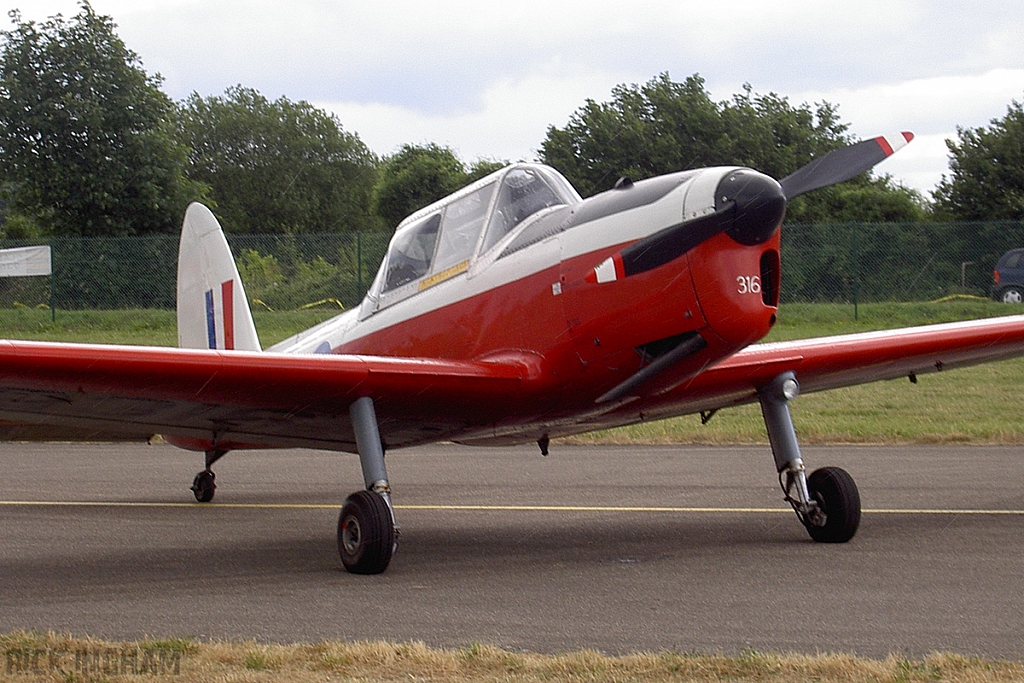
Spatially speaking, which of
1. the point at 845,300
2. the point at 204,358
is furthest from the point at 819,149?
the point at 204,358

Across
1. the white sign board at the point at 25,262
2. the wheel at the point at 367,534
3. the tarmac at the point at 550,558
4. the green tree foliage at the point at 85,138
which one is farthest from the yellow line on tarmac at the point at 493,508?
the green tree foliage at the point at 85,138

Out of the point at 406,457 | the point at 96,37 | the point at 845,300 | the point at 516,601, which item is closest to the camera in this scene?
the point at 516,601

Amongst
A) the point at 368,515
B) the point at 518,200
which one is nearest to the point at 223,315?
the point at 518,200

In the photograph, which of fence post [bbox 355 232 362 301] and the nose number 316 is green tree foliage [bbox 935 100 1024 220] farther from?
the nose number 316

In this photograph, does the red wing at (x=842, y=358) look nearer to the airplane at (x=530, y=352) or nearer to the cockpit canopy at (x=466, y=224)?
Result: the airplane at (x=530, y=352)

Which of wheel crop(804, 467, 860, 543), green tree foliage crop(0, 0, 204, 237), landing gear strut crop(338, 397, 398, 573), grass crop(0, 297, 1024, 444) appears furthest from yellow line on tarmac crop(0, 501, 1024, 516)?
green tree foliage crop(0, 0, 204, 237)

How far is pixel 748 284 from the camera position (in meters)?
6.52

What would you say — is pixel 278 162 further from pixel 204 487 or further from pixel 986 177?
pixel 204 487

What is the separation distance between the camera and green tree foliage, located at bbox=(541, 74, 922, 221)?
39750 millimetres

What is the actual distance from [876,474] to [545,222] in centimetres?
531

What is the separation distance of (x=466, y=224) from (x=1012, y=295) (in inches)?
835

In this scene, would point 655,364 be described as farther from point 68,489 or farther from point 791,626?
point 68,489

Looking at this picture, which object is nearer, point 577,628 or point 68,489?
point 577,628

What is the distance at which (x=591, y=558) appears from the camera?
7.38 m
